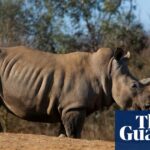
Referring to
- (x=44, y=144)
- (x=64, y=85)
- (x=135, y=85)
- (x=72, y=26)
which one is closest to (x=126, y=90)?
(x=135, y=85)

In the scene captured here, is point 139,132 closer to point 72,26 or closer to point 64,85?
point 64,85

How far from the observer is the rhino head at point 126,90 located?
49.2 ft

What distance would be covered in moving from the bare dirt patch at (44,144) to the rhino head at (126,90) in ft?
8.06

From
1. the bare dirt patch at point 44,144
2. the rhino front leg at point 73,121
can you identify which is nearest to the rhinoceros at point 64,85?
the rhino front leg at point 73,121

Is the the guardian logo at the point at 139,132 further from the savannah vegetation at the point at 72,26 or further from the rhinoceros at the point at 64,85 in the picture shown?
the savannah vegetation at the point at 72,26

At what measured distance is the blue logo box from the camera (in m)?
9.59

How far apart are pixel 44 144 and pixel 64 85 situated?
2535 mm

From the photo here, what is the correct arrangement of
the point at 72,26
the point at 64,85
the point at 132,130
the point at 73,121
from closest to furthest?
the point at 132,130 < the point at 73,121 < the point at 64,85 < the point at 72,26

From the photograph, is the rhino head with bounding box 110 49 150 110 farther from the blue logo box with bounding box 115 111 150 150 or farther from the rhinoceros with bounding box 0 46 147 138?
the blue logo box with bounding box 115 111 150 150

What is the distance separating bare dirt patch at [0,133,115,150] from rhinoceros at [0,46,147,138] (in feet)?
5.57

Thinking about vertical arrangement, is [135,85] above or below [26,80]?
A: below

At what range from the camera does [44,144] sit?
12148 millimetres

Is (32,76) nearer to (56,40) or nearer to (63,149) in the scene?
(63,149)

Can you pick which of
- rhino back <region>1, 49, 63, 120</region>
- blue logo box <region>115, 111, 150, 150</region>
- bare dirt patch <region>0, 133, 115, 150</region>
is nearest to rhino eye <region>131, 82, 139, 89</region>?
rhino back <region>1, 49, 63, 120</region>
